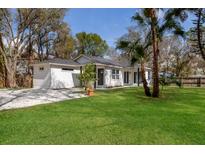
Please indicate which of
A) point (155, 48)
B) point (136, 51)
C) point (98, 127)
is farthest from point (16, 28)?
point (98, 127)

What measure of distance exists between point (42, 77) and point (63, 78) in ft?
6.03

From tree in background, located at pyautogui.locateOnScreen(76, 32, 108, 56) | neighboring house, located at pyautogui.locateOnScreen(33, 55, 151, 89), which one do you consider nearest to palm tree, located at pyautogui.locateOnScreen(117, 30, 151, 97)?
neighboring house, located at pyautogui.locateOnScreen(33, 55, 151, 89)

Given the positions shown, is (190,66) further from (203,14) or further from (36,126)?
(36,126)

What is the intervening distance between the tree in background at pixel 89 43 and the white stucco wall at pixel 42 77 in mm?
14224

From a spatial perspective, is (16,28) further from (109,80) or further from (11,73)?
(109,80)

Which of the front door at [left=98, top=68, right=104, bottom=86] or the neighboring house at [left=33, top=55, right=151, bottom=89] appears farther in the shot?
the front door at [left=98, top=68, right=104, bottom=86]

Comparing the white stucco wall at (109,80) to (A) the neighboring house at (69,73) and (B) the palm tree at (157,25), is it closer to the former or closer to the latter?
(A) the neighboring house at (69,73)

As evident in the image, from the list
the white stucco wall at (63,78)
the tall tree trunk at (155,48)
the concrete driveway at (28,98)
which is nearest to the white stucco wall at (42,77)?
the white stucco wall at (63,78)

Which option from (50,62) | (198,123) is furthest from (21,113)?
(50,62)

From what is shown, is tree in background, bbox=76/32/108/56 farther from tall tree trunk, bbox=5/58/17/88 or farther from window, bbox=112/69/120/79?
tall tree trunk, bbox=5/58/17/88

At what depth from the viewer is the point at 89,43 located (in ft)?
107

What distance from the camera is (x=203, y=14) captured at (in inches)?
567

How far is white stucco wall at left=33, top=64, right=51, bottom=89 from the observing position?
17.6m

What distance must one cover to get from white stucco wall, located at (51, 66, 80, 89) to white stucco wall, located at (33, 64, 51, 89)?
419 mm
